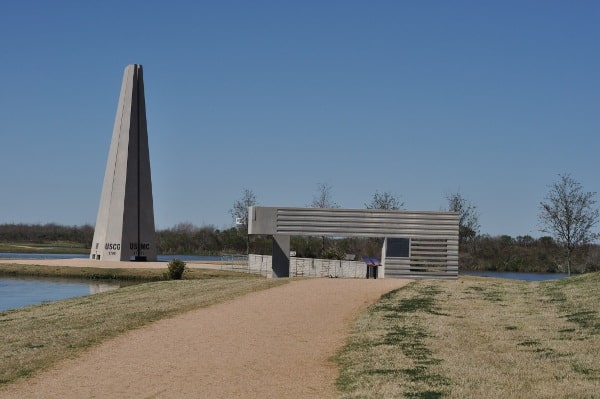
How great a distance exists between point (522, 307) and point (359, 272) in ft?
59.1

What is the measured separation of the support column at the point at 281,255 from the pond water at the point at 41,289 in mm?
7281

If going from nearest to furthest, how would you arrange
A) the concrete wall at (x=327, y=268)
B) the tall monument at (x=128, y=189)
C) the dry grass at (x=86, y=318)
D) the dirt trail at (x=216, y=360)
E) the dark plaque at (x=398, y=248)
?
the dirt trail at (x=216, y=360), the dry grass at (x=86, y=318), the dark plaque at (x=398, y=248), the concrete wall at (x=327, y=268), the tall monument at (x=128, y=189)

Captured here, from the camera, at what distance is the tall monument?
59.0 meters

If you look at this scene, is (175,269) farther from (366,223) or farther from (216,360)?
(216,360)

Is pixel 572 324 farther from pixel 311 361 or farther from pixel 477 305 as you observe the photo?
pixel 311 361

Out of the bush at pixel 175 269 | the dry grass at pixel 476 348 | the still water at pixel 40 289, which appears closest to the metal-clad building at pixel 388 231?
the bush at pixel 175 269

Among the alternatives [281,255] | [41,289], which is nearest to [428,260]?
[281,255]

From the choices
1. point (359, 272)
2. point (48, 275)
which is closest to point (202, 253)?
point (48, 275)

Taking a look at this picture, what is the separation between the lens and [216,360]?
13180mm

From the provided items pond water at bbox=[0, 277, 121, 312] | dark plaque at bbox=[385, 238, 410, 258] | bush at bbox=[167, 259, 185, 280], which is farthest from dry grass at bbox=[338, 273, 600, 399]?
bush at bbox=[167, 259, 185, 280]

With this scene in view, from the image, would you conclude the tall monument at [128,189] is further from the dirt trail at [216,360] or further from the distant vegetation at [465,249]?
the dirt trail at [216,360]

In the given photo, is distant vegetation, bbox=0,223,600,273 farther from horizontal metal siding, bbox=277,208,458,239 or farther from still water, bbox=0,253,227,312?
still water, bbox=0,253,227,312

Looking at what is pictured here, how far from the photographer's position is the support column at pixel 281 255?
35750mm

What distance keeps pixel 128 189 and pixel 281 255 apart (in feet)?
86.2
